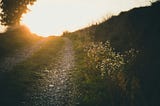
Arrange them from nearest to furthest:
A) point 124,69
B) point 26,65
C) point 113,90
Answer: point 113,90
point 124,69
point 26,65

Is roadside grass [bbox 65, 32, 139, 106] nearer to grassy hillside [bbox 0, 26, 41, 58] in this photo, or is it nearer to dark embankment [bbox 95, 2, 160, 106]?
dark embankment [bbox 95, 2, 160, 106]

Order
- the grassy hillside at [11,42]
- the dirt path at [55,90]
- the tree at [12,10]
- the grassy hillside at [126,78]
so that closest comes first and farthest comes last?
the grassy hillside at [126,78], the dirt path at [55,90], the grassy hillside at [11,42], the tree at [12,10]

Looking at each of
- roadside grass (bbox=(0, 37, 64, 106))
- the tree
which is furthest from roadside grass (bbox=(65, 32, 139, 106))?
the tree

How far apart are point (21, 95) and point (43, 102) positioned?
1.15m

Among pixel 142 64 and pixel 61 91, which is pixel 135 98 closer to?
pixel 142 64

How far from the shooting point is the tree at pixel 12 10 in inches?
1734

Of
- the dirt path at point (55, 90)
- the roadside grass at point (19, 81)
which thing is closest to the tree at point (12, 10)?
the roadside grass at point (19, 81)

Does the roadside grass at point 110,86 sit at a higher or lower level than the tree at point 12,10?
Answer: lower

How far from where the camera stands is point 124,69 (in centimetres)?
1041

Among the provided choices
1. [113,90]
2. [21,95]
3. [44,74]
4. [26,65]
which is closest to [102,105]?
[113,90]

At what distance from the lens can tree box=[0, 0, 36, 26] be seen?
44.0 meters

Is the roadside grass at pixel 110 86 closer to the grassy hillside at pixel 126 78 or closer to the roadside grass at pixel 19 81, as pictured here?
the grassy hillside at pixel 126 78

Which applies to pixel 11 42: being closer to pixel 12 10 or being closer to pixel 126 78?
pixel 12 10

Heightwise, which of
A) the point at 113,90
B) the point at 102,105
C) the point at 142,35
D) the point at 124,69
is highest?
the point at 142,35
